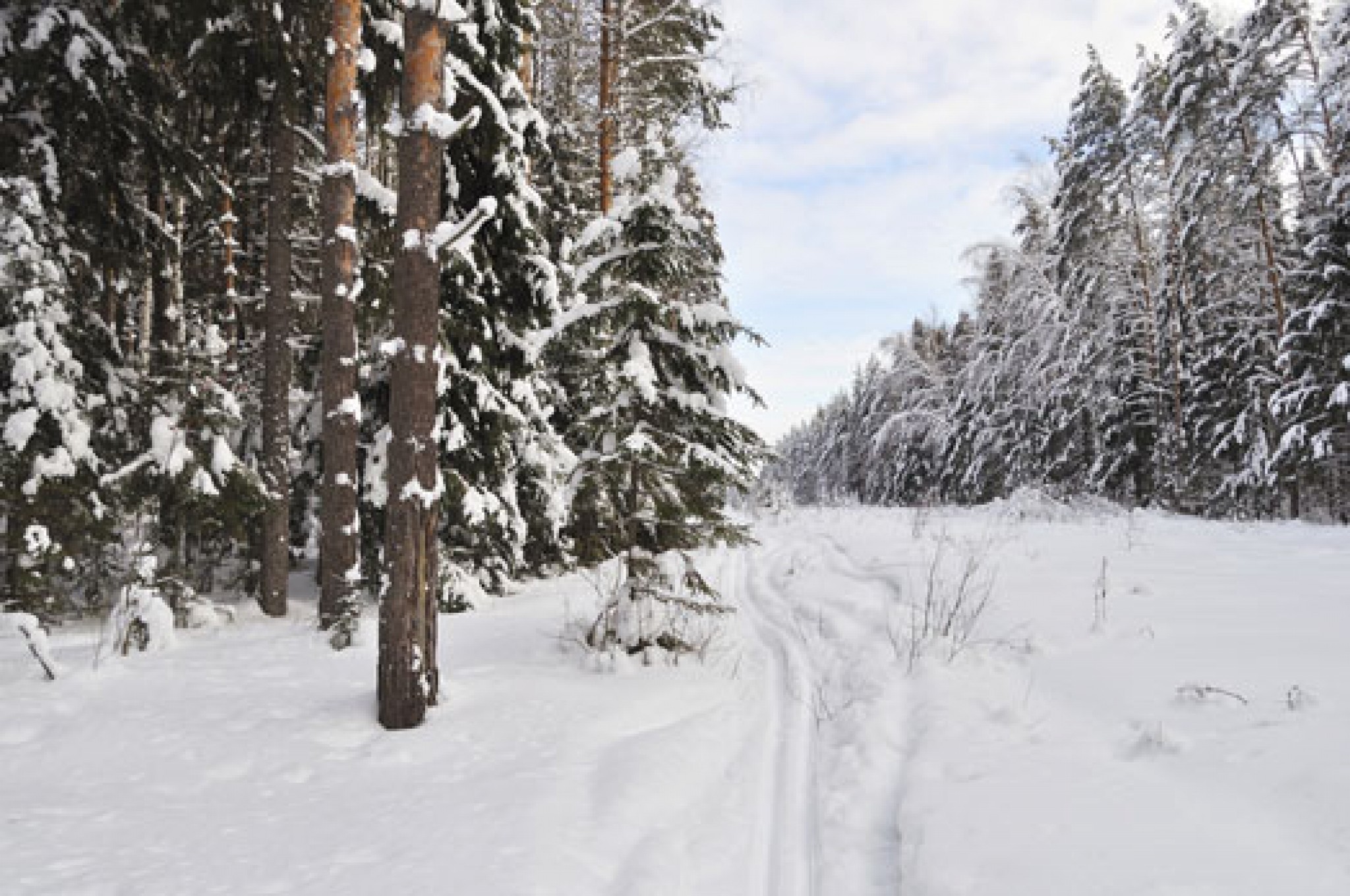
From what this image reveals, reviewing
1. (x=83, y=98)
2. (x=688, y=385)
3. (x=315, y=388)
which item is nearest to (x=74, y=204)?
(x=83, y=98)

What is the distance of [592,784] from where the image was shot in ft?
11.9

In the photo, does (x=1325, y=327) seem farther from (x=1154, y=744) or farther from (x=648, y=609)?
(x=648, y=609)

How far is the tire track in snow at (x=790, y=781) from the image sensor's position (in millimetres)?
2982

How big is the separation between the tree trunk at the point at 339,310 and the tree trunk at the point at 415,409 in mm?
3210

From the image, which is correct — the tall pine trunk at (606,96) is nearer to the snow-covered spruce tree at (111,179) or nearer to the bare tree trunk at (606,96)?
the bare tree trunk at (606,96)

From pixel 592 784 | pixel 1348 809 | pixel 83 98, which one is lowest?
pixel 592 784

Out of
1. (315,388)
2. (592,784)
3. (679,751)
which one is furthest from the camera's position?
(315,388)

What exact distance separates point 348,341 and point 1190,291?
72.0ft

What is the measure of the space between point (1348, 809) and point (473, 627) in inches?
263

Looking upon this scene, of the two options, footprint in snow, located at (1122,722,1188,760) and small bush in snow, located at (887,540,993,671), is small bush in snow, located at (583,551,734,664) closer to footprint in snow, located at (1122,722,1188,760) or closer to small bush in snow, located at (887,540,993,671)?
small bush in snow, located at (887,540,993,671)

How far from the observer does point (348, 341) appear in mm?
7574

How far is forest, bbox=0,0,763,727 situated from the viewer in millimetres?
5879

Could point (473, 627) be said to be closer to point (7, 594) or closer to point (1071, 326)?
point (7, 594)

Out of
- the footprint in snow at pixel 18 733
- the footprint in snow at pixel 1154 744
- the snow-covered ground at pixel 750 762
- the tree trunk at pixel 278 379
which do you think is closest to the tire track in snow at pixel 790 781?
the snow-covered ground at pixel 750 762
